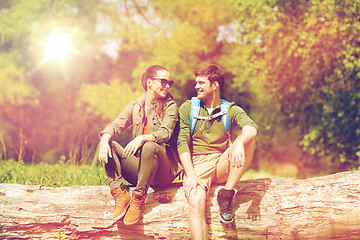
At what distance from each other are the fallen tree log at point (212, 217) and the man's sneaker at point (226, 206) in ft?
Answer: 0.66

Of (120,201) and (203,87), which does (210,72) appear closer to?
(203,87)

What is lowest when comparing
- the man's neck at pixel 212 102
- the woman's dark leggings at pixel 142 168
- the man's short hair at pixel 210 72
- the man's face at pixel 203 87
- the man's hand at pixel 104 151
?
the woman's dark leggings at pixel 142 168

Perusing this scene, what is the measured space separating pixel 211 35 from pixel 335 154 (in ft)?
24.2

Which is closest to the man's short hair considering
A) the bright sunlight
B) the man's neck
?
the man's neck

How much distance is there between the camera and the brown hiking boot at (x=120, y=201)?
3947 millimetres

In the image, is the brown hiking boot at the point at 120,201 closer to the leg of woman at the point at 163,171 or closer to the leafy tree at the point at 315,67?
the leg of woman at the point at 163,171

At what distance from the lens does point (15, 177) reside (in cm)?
597

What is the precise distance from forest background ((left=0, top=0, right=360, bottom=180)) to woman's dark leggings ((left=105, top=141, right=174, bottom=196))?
289 centimetres

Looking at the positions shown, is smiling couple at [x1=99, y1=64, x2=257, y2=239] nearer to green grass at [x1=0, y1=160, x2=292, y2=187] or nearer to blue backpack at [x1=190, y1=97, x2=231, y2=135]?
blue backpack at [x1=190, y1=97, x2=231, y2=135]

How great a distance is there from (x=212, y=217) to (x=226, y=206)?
0.92 ft

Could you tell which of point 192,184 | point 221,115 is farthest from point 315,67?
point 192,184

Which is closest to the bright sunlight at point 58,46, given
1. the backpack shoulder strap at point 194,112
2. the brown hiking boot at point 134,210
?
the backpack shoulder strap at point 194,112

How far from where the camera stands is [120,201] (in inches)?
157

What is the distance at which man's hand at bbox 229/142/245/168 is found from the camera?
379 centimetres
